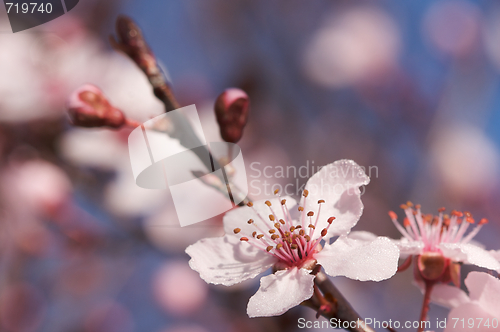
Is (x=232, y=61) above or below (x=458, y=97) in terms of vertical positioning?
above

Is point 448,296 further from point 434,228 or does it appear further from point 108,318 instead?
point 108,318

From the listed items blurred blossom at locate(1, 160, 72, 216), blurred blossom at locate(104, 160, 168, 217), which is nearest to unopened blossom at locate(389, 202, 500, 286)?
blurred blossom at locate(104, 160, 168, 217)

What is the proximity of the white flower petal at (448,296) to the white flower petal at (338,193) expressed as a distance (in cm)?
30

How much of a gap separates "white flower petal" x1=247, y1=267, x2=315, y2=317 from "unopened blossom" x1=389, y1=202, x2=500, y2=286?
240 mm

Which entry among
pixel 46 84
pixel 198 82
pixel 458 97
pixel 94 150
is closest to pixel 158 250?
pixel 94 150

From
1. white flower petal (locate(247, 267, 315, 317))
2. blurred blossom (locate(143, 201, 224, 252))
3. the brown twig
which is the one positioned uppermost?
the brown twig

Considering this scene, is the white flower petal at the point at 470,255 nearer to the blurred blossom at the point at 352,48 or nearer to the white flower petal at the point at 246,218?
the white flower petal at the point at 246,218

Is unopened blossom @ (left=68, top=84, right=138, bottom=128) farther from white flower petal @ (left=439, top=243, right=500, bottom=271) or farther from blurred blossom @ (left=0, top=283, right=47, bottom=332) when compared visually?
blurred blossom @ (left=0, top=283, right=47, bottom=332)

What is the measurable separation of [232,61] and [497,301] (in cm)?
266

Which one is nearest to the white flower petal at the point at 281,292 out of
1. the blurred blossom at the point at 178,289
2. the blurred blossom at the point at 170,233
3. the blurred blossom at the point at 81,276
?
the blurred blossom at the point at 170,233

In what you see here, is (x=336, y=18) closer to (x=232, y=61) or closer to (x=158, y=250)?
(x=232, y=61)

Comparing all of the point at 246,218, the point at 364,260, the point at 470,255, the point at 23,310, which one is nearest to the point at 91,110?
the point at 246,218

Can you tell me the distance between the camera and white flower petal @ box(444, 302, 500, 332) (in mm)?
751

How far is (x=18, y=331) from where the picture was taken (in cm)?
264
